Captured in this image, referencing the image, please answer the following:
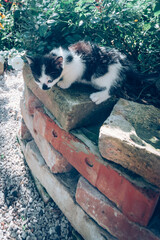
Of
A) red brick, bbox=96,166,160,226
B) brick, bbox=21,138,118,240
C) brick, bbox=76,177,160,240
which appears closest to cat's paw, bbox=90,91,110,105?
red brick, bbox=96,166,160,226

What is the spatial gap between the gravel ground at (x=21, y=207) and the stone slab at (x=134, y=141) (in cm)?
119

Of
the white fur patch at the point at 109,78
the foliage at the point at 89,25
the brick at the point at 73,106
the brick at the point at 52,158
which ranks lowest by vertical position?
the brick at the point at 52,158

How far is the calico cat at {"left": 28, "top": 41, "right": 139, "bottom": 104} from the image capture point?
2045 mm

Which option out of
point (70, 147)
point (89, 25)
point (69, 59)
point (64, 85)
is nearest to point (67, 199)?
point (70, 147)

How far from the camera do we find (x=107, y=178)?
1.58m

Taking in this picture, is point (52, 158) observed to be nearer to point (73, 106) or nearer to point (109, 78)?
point (73, 106)

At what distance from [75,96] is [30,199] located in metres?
1.39

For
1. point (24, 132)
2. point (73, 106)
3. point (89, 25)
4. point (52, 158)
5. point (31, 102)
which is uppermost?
point (89, 25)

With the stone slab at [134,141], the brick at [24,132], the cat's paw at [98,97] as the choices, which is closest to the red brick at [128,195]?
the stone slab at [134,141]

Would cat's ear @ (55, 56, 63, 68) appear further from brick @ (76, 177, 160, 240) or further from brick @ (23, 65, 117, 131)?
brick @ (76, 177, 160, 240)

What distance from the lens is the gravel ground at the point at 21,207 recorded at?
6.88 ft

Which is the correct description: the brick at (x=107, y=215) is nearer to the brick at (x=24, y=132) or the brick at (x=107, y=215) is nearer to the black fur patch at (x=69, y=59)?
the black fur patch at (x=69, y=59)

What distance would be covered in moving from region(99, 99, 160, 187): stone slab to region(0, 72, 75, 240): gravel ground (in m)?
1.19

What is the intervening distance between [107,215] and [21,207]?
3.69 feet
